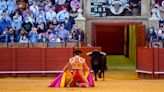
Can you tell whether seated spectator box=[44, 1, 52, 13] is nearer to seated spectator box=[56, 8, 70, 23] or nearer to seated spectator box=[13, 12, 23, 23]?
seated spectator box=[56, 8, 70, 23]

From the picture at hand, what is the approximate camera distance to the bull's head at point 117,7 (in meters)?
19.3

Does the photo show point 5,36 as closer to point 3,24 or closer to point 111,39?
point 3,24

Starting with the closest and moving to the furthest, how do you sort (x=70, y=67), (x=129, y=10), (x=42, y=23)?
1. (x=70, y=67)
2. (x=42, y=23)
3. (x=129, y=10)

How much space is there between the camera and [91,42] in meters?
19.6

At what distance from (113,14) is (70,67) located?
7.61 metres

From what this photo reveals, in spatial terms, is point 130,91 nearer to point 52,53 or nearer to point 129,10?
point 52,53

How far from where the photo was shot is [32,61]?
1698 centimetres

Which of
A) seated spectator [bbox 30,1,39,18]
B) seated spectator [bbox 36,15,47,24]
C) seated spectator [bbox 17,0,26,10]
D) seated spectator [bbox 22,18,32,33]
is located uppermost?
seated spectator [bbox 17,0,26,10]

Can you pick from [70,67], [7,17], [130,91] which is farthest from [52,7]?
[130,91]

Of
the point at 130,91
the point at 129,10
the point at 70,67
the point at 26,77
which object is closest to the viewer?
the point at 130,91

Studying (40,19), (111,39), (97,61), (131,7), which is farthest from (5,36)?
(111,39)

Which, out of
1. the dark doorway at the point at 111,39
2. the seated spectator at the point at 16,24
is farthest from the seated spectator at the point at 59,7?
the dark doorway at the point at 111,39

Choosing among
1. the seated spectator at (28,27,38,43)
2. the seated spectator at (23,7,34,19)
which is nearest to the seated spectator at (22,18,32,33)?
the seated spectator at (23,7,34,19)

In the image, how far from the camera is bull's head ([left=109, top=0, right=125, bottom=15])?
19.3 m
